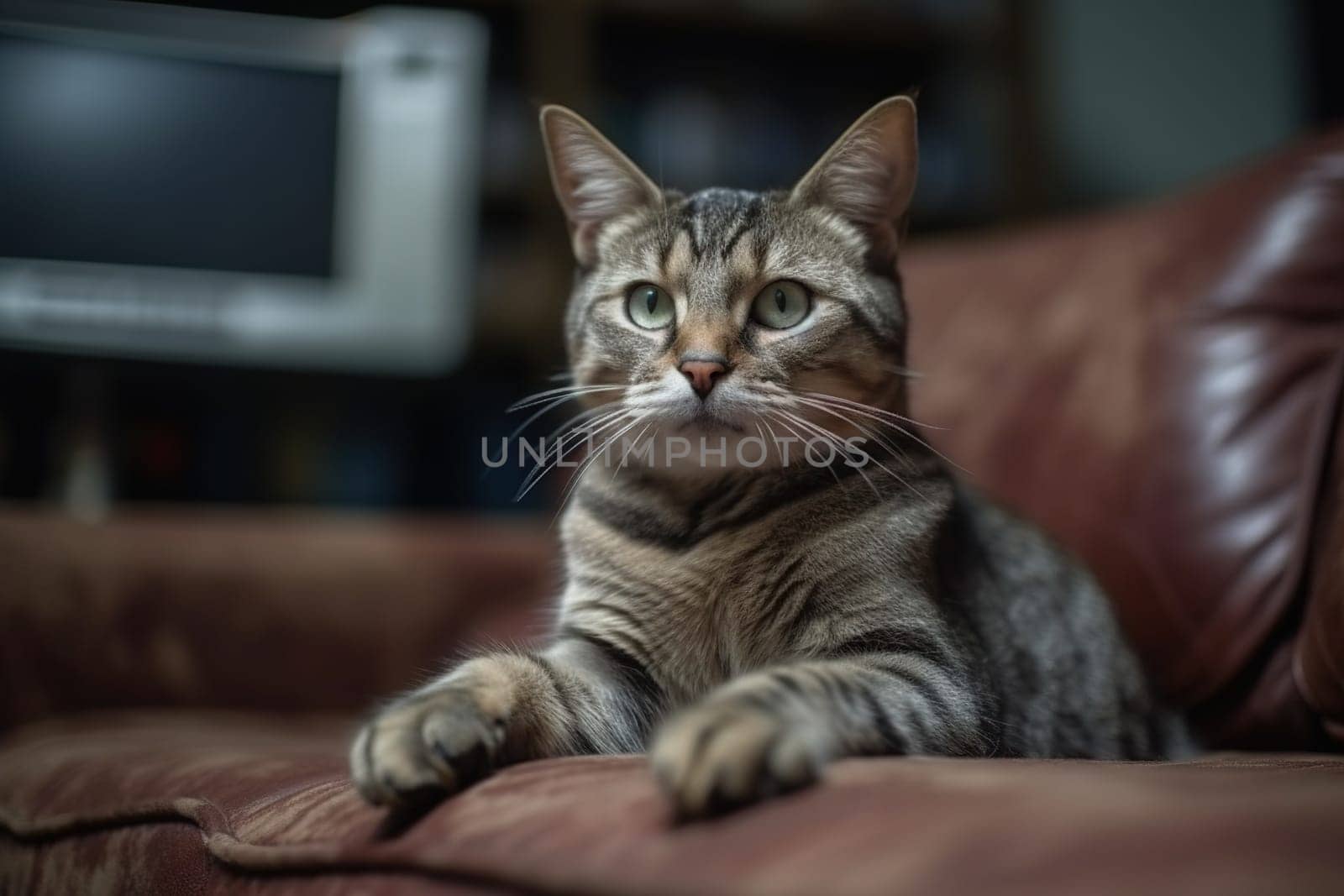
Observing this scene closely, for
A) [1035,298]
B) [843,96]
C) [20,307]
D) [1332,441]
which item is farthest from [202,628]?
[843,96]

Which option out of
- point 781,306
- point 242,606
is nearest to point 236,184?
point 242,606

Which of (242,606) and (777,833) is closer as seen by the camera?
(777,833)

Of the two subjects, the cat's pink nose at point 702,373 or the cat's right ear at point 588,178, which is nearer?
the cat's pink nose at point 702,373

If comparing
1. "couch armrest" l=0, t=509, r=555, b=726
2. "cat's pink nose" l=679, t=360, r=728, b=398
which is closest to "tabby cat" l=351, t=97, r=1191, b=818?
"cat's pink nose" l=679, t=360, r=728, b=398

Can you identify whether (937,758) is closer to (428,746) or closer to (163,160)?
(428,746)

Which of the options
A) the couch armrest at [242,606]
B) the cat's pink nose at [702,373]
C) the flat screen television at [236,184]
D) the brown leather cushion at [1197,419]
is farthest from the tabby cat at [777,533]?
the flat screen television at [236,184]

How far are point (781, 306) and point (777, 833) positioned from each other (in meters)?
0.55

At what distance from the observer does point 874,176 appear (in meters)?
0.98

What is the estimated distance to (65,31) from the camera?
6.54 ft

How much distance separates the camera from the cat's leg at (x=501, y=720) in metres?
0.64

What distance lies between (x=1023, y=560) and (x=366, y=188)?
1535 millimetres

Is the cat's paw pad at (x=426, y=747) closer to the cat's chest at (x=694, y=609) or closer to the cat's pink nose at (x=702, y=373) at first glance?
the cat's chest at (x=694, y=609)

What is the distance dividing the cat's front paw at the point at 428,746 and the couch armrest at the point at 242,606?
2.04 ft

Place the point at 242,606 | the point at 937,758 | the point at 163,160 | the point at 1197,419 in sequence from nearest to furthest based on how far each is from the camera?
the point at 937,758
the point at 1197,419
the point at 242,606
the point at 163,160
